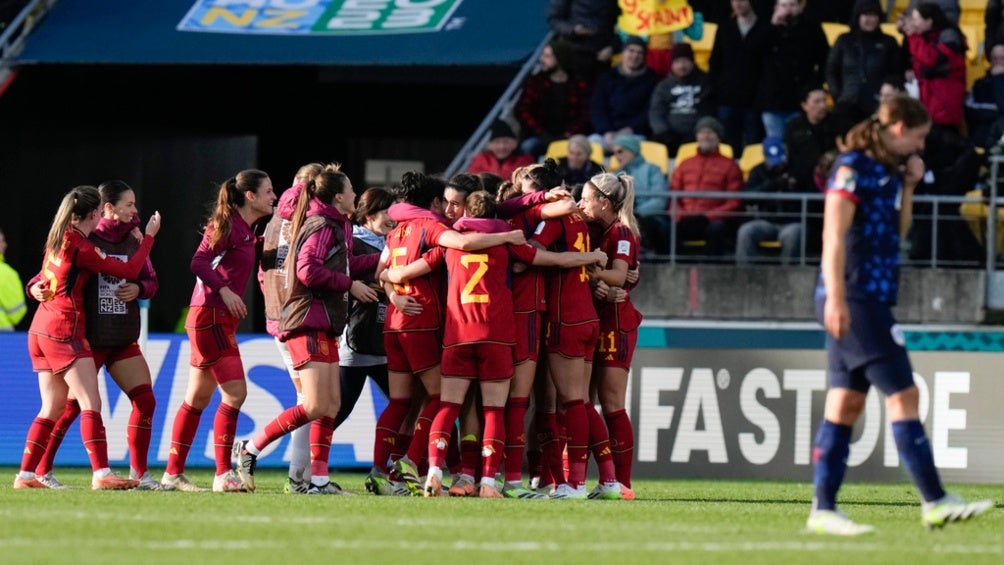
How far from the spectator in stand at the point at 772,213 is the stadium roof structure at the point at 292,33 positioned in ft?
12.2

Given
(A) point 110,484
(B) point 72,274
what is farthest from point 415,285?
(A) point 110,484

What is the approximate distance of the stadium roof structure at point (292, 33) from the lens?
19.5 meters

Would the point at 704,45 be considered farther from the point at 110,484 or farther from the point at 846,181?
the point at 846,181

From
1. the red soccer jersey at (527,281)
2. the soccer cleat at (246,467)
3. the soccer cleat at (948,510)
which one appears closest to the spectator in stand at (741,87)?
the red soccer jersey at (527,281)

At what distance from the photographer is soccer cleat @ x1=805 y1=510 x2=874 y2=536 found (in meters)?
7.34

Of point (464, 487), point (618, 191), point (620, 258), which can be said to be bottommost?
point (464, 487)

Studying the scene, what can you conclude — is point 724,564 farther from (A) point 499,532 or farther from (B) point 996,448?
(B) point 996,448

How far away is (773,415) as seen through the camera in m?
13.7

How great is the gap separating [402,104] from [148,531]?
54.2 ft

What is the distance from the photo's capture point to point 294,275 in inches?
390

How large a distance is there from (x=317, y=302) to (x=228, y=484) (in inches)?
50.1

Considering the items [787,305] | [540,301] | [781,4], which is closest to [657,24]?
[781,4]

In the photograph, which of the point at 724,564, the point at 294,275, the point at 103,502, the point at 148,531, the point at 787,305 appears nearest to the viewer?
the point at 724,564

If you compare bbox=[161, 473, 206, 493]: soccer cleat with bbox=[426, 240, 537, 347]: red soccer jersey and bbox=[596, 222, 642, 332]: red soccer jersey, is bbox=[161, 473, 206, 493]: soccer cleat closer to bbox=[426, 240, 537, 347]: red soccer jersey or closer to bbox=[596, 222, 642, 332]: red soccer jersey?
bbox=[426, 240, 537, 347]: red soccer jersey
